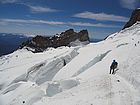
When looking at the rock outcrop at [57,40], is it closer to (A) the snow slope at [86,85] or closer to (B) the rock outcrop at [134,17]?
(B) the rock outcrop at [134,17]

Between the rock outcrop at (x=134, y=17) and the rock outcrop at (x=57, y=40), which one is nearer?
the rock outcrop at (x=134, y=17)

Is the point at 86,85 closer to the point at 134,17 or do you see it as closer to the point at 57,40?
the point at 134,17

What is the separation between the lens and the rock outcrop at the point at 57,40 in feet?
330

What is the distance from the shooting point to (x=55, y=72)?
35219 millimetres

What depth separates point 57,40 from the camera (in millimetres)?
105125

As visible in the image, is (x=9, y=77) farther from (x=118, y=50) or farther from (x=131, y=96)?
(x=131, y=96)

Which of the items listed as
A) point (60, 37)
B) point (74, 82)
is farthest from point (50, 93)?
point (60, 37)

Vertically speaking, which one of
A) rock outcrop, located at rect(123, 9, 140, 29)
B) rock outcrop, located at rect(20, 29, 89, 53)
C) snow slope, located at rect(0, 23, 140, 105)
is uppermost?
rock outcrop, located at rect(123, 9, 140, 29)

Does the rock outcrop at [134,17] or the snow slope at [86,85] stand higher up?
the rock outcrop at [134,17]

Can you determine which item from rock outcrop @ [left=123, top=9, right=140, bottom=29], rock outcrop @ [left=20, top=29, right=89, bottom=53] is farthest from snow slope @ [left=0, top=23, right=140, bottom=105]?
rock outcrop @ [left=20, top=29, right=89, bottom=53]

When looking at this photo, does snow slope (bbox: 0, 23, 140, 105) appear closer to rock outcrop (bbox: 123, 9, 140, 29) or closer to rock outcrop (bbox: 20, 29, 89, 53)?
rock outcrop (bbox: 123, 9, 140, 29)

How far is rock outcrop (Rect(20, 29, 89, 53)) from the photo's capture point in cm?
10066

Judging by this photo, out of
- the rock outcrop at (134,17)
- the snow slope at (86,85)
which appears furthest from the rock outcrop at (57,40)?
the snow slope at (86,85)

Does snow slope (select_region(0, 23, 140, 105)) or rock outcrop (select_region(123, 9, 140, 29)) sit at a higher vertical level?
rock outcrop (select_region(123, 9, 140, 29))
